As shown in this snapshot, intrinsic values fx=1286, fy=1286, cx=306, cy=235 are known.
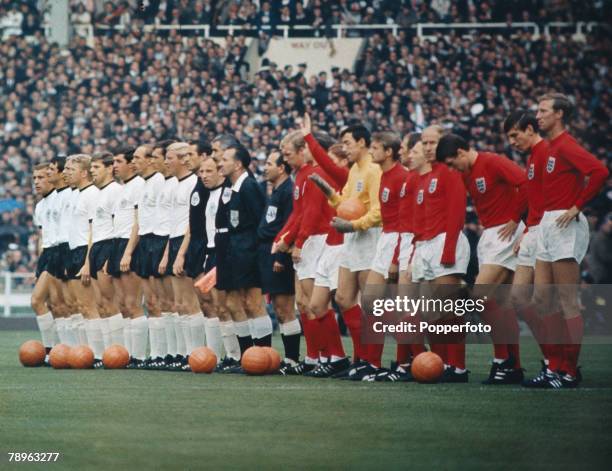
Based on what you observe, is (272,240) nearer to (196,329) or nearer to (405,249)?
(196,329)

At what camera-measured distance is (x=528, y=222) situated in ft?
34.3

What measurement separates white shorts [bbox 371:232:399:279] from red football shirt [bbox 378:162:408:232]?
0.22 feet

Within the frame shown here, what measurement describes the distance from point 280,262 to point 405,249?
158cm

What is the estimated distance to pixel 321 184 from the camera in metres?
11.6

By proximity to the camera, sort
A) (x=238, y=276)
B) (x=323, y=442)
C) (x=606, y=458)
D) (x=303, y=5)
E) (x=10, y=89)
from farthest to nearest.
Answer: (x=10, y=89) → (x=303, y=5) → (x=238, y=276) → (x=323, y=442) → (x=606, y=458)

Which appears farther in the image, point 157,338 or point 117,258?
point 117,258

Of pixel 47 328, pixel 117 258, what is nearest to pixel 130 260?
pixel 117 258

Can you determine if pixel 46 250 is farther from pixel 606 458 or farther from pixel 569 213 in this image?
pixel 606 458

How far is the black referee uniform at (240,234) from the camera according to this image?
12.7 meters

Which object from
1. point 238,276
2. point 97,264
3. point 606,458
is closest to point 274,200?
point 238,276

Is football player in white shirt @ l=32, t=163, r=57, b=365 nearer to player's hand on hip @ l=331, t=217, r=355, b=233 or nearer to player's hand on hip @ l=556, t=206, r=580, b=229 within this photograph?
player's hand on hip @ l=331, t=217, r=355, b=233

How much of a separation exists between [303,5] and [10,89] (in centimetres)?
825

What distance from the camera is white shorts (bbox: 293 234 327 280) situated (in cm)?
1225

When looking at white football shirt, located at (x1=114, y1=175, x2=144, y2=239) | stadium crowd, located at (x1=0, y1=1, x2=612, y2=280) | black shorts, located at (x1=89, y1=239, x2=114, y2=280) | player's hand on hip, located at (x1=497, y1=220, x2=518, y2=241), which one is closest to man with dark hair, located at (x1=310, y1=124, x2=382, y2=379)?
player's hand on hip, located at (x1=497, y1=220, x2=518, y2=241)
